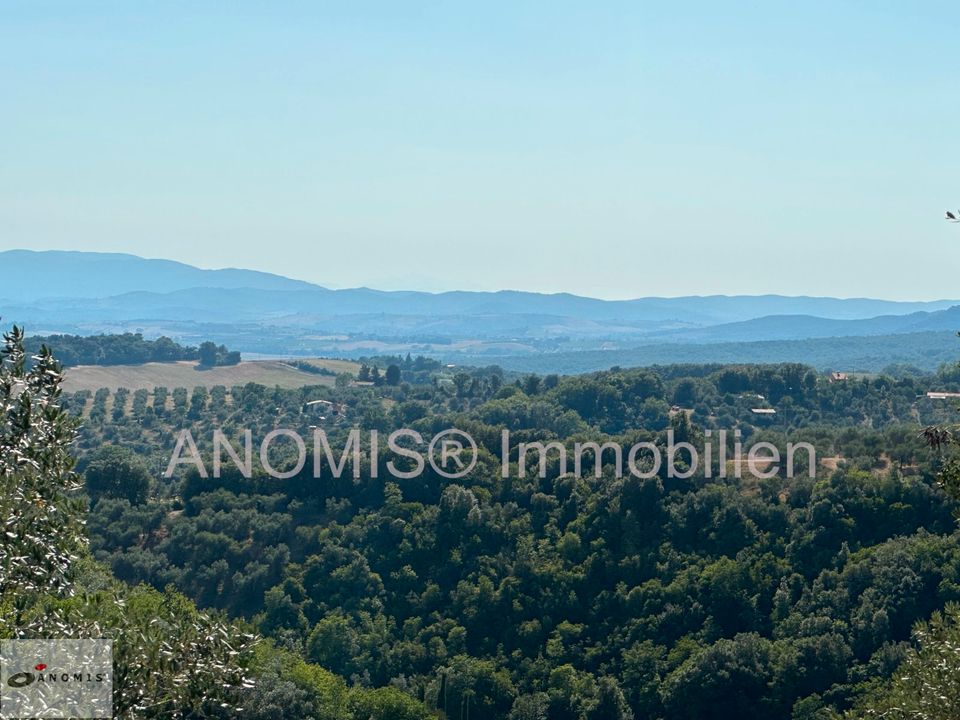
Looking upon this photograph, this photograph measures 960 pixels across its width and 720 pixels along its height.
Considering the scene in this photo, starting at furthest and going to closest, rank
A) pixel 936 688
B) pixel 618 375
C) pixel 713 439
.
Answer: pixel 618 375, pixel 713 439, pixel 936 688

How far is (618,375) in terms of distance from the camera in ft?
270

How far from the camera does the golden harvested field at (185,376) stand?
107 metres

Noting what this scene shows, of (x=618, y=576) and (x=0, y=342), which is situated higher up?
(x=0, y=342)

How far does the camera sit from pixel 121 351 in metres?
122

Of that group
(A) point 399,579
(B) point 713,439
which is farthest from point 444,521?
(B) point 713,439

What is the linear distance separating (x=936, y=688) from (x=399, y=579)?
98.9 feet

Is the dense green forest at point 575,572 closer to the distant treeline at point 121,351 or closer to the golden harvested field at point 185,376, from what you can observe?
the golden harvested field at point 185,376

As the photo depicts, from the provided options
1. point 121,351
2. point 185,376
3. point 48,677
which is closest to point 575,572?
point 48,677

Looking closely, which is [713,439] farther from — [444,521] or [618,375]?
[618,375]

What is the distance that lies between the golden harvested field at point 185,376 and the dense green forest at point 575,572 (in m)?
53.3

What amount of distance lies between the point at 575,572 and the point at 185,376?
82.7 metres

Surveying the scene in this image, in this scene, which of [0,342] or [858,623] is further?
[858,623]

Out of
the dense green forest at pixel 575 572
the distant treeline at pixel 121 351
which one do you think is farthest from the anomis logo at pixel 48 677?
the distant treeline at pixel 121 351

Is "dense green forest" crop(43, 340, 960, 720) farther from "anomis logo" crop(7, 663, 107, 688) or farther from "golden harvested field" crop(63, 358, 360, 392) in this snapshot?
"golden harvested field" crop(63, 358, 360, 392)
